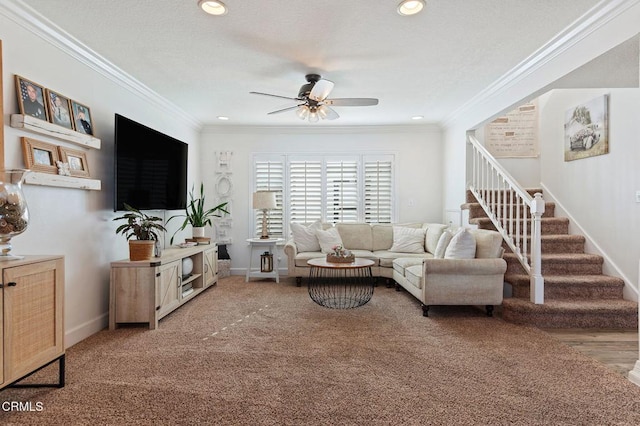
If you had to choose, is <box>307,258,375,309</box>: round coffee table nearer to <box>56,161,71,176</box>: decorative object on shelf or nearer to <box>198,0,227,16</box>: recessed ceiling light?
<box>56,161,71,176</box>: decorative object on shelf

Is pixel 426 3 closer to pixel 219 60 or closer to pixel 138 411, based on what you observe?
pixel 219 60

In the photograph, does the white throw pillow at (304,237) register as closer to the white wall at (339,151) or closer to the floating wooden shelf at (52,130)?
the white wall at (339,151)

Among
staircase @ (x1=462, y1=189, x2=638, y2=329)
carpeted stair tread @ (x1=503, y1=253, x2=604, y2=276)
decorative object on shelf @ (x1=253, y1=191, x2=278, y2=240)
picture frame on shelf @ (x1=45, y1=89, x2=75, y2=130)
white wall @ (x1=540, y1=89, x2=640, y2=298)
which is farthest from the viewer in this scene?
decorative object on shelf @ (x1=253, y1=191, x2=278, y2=240)

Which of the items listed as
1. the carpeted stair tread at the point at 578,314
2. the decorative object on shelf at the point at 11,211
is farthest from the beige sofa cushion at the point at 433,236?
the decorative object on shelf at the point at 11,211

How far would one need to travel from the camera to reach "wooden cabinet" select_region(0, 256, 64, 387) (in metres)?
1.95

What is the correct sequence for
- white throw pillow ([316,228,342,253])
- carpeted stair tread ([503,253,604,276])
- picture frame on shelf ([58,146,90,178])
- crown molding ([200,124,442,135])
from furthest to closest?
crown molding ([200,124,442,135])
white throw pillow ([316,228,342,253])
carpeted stair tread ([503,253,604,276])
picture frame on shelf ([58,146,90,178])

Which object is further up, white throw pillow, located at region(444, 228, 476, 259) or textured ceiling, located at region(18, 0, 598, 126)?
textured ceiling, located at region(18, 0, 598, 126)

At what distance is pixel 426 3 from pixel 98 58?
9.54ft

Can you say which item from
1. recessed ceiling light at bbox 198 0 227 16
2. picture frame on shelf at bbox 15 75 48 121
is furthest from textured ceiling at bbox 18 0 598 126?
picture frame on shelf at bbox 15 75 48 121

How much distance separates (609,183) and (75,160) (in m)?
5.46

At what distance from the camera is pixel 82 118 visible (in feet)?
10.8

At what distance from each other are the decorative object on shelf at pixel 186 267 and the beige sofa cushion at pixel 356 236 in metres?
2.44

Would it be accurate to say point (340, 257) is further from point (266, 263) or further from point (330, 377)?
point (330, 377)

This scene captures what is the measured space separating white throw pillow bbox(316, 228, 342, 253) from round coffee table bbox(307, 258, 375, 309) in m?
0.33
